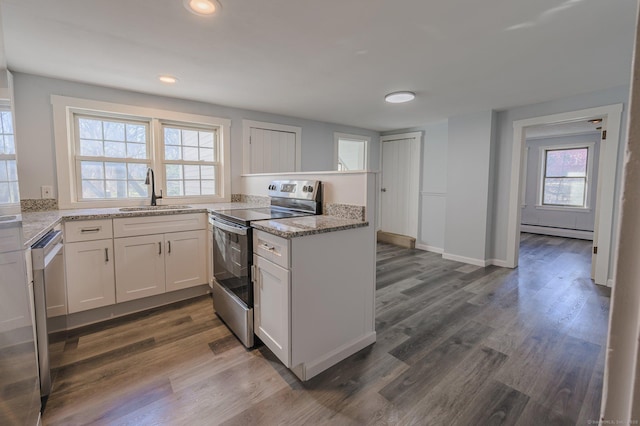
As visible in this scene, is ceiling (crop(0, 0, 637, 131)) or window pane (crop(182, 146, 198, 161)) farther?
window pane (crop(182, 146, 198, 161))

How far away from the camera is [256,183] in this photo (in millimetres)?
3490

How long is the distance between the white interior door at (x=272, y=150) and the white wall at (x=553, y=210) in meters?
5.83

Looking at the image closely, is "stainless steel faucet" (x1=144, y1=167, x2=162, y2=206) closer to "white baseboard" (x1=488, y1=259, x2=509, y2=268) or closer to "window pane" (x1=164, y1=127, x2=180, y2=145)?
"window pane" (x1=164, y1=127, x2=180, y2=145)

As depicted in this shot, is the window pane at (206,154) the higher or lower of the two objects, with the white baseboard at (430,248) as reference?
higher

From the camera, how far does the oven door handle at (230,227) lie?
206 cm

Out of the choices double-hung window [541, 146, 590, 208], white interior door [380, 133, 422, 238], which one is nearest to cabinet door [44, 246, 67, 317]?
white interior door [380, 133, 422, 238]

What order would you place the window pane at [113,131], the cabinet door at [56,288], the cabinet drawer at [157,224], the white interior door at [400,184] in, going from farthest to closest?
the white interior door at [400,184] → the window pane at [113,131] → the cabinet drawer at [157,224] → the cabinet door at [56,288]

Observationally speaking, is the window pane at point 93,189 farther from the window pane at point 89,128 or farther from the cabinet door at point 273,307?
the cabinet door at point 273,307

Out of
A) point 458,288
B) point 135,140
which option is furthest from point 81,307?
point 458,288

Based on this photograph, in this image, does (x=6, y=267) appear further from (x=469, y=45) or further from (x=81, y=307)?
(x=469, y=45)

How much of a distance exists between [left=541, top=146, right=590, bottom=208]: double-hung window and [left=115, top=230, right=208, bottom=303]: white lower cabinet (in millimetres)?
7380

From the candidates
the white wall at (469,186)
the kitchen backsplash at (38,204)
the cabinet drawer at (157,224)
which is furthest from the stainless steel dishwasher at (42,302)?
the white wall at (469,186)

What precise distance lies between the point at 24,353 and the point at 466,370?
Answer: 2.22 metres

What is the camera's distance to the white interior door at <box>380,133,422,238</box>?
5078 millimetres
